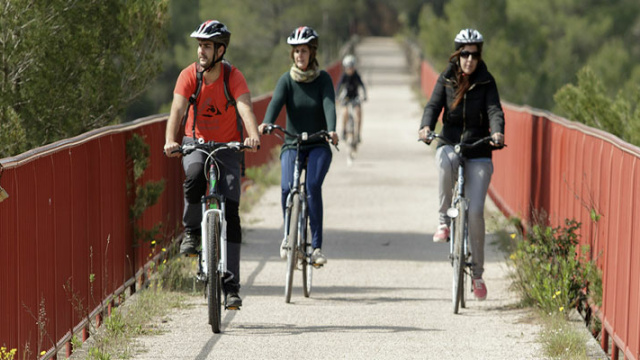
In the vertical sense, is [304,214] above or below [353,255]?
above

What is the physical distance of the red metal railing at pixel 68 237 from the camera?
6.18 meters

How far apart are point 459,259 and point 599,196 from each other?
1167 mm

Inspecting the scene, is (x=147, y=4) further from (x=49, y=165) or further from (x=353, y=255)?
(x=49, y=165)

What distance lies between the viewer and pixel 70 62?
10680 millimetres

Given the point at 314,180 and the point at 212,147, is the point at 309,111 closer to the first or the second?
the point at 314,180

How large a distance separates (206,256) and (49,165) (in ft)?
4.49

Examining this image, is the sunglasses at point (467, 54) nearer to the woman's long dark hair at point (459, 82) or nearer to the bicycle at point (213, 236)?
the woman's long dark hair at point (459, 82)

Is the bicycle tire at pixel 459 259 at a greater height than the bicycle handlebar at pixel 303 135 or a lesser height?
lesser

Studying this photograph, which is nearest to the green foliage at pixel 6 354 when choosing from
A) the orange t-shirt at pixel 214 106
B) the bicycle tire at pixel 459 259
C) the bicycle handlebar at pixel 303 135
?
the orange t-shirt at pixel 214 106

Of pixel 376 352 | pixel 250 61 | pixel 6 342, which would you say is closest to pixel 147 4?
pixel 376 352

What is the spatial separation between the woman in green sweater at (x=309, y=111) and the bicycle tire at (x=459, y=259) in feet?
3.73

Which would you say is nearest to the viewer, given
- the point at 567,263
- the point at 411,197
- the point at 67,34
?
the point at 567,263

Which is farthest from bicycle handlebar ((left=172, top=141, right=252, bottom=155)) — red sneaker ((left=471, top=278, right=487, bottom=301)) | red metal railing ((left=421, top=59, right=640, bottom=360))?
red metal railing ((left=421, top=59, right=640, bottom=360))

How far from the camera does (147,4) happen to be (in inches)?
462
